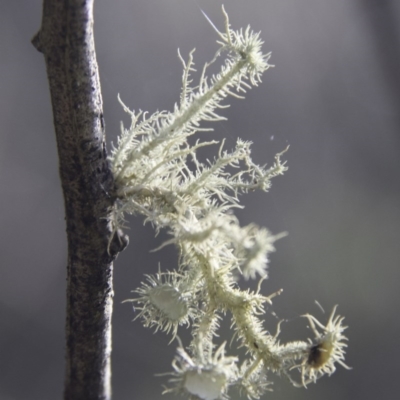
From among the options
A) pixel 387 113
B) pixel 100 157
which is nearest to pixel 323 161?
pixel 387 113

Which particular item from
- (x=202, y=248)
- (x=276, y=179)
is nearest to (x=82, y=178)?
(x=202, y=248)

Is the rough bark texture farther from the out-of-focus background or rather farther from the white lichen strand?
the out-of-focus background

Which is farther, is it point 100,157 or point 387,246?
point 387,246

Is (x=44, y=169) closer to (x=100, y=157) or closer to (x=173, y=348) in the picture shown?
(x=173, y=348)

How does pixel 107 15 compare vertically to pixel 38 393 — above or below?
above

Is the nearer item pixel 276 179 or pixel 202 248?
pixel 202 248

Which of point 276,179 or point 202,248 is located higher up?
point 276,179

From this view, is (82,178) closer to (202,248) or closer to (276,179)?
(202,248)
